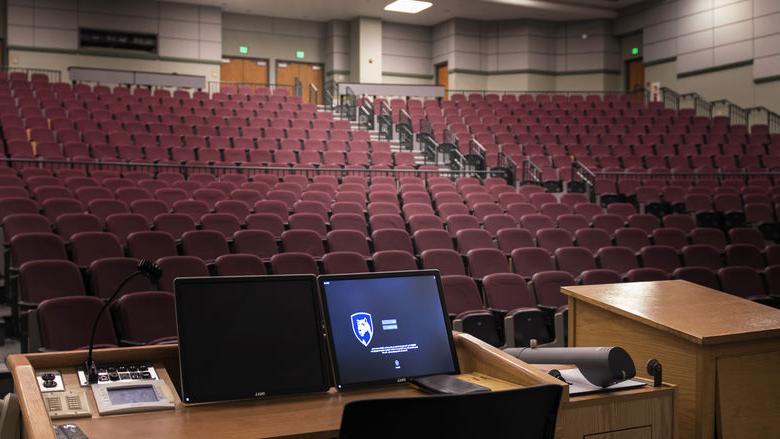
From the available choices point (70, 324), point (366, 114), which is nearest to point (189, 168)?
point (70, 324)

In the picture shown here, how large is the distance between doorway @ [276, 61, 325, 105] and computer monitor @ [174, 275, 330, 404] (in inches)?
643

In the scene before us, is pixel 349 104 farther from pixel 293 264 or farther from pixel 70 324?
pixel 70 324

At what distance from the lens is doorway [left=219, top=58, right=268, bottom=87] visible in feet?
57.4

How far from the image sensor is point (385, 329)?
191 centimetres

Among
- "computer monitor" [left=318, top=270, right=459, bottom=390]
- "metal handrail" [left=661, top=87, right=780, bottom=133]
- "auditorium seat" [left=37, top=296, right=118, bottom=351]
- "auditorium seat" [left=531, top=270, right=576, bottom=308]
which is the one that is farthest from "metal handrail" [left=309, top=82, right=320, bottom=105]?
"computer monitor" [left=318, top=270, right=459, bottom=390]

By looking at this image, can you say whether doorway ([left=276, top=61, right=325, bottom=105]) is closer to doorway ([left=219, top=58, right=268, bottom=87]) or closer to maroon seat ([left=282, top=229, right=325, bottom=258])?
doorway ([left=219, top=58, right=268, bottom=87])

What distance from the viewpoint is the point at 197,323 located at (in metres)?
1.75

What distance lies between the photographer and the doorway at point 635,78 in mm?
17078

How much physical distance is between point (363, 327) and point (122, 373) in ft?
1.99

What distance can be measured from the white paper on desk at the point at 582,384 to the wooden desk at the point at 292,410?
3 centimetres

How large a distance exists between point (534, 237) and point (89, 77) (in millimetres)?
10950

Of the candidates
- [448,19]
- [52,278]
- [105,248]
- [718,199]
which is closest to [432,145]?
[718,199]

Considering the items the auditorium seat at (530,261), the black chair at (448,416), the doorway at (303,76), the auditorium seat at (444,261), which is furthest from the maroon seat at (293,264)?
the doorway at (303,76)

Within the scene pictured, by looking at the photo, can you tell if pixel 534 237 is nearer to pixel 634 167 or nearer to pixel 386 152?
pixel 386 152
